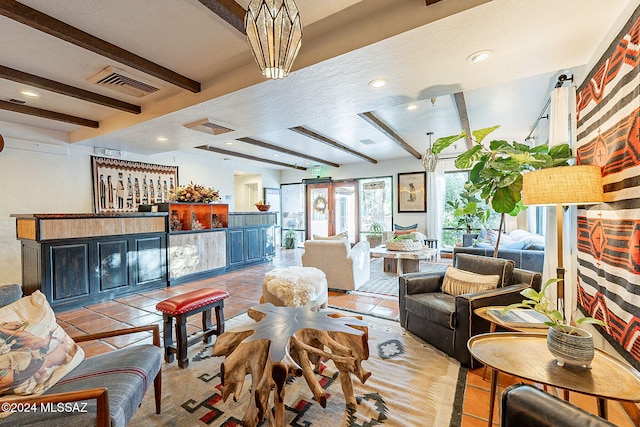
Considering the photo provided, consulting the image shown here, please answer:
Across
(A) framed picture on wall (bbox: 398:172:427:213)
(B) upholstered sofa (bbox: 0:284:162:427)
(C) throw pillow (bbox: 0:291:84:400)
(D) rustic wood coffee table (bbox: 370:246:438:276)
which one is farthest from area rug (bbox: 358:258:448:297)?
(C) throw pillow (bbox: 0:291:84:400)

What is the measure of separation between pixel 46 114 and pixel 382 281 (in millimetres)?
5695

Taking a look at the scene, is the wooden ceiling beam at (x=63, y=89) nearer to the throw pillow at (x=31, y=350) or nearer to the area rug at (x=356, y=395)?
the throw pillow at (x=31, y=350)

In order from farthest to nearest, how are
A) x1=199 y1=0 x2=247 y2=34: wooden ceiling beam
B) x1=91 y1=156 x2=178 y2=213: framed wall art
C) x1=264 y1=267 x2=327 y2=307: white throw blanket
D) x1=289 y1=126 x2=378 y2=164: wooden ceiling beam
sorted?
x1=91 y1=156 x2=178 y2=213: framed wall art
x1=289 y1=126 x2=378 y2=164: wooden ceiling beam
x1=264 y1=267 x2=327 y2=307: white throw blanket
x1=199 y1=0 x2=247 y2=34: wooden ceiling beam

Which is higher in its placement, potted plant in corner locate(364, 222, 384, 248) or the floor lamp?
the floor lamp

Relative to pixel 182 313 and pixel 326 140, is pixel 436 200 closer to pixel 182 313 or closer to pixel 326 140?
pixel 326 140

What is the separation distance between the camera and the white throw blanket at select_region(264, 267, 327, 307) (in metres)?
A: 2.98

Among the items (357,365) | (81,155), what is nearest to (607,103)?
(357,365)

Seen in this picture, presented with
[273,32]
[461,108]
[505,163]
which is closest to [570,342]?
[505,163]

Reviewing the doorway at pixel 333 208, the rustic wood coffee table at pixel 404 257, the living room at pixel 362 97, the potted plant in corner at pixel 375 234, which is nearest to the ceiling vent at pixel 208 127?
the living room at pixel 362 97

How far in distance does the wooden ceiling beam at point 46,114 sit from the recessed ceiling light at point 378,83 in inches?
178

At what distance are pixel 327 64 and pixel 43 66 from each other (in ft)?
9.57

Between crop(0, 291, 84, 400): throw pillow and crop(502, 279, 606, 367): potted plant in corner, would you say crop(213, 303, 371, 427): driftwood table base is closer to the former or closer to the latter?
crop(0, 291, 84, 400): throw pillow

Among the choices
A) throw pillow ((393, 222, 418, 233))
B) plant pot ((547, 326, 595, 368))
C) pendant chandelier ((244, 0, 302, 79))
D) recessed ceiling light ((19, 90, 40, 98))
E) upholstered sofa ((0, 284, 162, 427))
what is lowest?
upholstered sofa ((0, 284, 162, 427))

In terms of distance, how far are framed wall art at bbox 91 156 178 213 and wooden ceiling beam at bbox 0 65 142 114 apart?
2266mm
